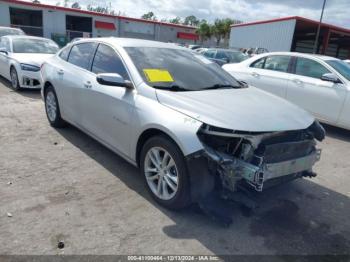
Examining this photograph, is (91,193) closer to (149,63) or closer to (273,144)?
(149,63)

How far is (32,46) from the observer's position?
370 inches

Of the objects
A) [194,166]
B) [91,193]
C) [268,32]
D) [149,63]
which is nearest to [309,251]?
[194,166]

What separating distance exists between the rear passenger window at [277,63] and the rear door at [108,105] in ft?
15.3

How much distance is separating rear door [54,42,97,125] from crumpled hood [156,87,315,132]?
165 cm

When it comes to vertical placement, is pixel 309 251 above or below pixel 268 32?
below

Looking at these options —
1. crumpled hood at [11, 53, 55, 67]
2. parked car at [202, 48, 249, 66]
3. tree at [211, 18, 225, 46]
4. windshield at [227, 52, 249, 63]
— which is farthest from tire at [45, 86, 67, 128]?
tree at [211, 18, 225, 46]

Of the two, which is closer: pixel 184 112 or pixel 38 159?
pixel 184 112

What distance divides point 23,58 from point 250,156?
7.57 metres

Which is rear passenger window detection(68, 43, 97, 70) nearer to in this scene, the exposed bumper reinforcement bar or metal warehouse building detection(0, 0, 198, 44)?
the exposed bumper reinforcement bar

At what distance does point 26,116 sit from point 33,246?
417 cm

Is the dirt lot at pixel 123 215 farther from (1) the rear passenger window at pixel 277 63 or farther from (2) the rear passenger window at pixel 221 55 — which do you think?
(2) the rear passenger window at pixel 221 55

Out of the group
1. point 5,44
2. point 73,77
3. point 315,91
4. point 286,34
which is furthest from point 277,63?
point 286,34

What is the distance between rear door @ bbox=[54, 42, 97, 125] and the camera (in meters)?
4.45

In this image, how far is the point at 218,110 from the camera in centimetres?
302
